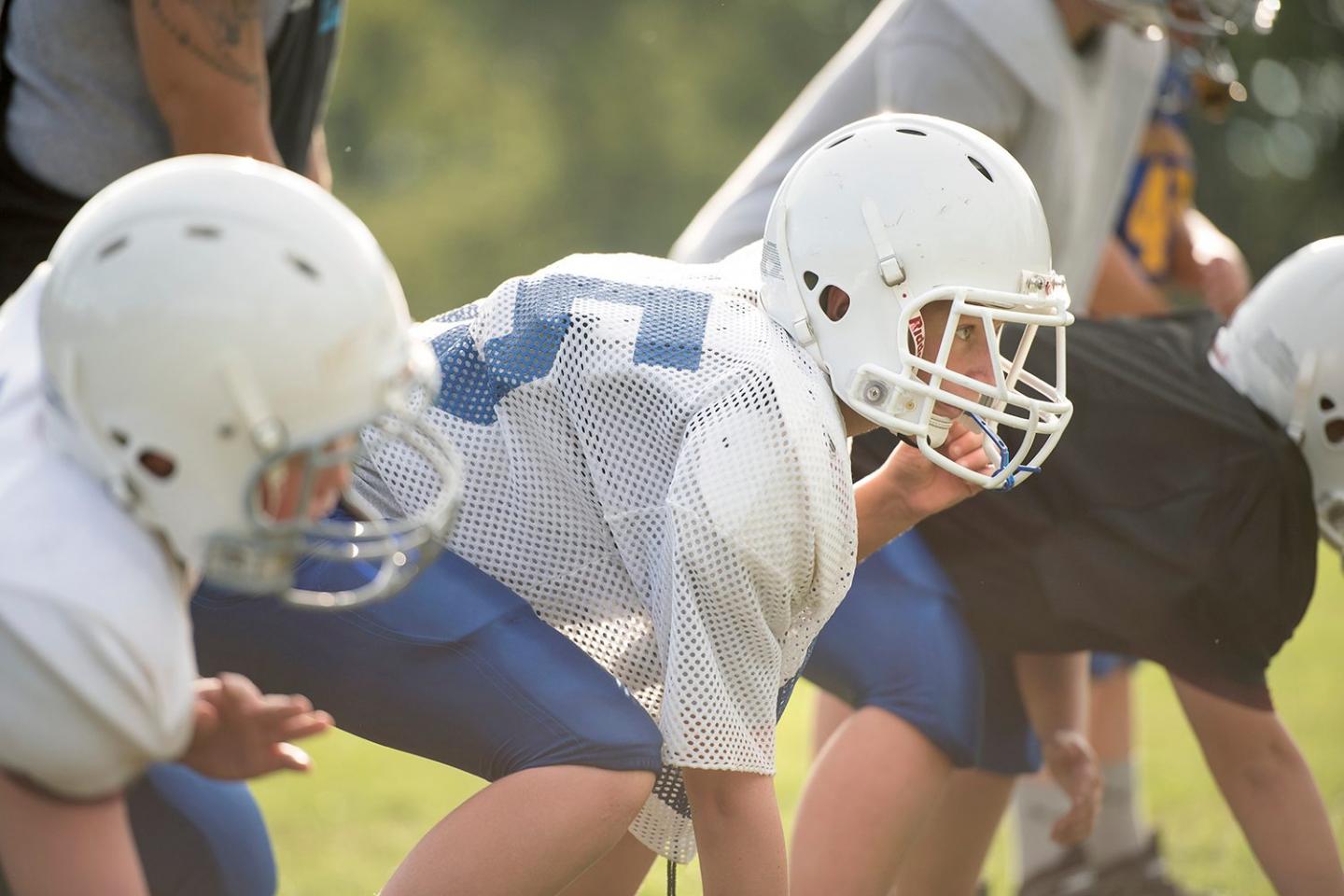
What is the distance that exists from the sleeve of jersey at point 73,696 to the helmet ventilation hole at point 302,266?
399 millimetres

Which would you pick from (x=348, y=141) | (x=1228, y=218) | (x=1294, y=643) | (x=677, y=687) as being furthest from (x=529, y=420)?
(x=1228, y=218)

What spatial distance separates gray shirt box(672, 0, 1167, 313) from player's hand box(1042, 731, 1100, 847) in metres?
1.11

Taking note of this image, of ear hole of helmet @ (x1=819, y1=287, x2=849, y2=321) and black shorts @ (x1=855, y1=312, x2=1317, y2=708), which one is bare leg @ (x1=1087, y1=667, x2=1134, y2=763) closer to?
black shorts @ (x1=855, y1=312, x2=1317, y2=708)

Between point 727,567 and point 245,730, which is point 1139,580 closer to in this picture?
→ point 727,567

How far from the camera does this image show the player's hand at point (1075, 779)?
3.27 meters

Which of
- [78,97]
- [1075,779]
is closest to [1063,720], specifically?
[1075,779]

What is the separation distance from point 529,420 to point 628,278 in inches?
10.3

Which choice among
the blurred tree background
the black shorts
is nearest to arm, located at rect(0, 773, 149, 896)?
the black shorts

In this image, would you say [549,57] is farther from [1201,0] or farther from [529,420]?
[529,420]

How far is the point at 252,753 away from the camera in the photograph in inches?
75.3

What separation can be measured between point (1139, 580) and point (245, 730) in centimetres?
169

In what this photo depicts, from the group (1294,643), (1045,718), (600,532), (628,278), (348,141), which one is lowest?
(348,141)

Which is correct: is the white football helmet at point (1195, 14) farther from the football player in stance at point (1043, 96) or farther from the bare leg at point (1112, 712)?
the bare leg at point (1112, 712)

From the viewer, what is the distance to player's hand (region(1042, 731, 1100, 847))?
3.27 metres
